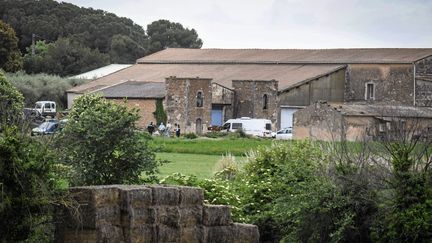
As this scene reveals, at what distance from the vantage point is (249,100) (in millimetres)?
86438

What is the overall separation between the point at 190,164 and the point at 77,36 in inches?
3774

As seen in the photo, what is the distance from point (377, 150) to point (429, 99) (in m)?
59.2

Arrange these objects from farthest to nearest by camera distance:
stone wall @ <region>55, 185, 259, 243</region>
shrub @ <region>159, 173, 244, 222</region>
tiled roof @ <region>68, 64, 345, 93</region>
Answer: tiled roof @ <region>68, 64, 345, 93</region> < shrub @ <region>159, 173, 244, 222</region> < stone wall @ <region>55, 185, 259, 243</region>

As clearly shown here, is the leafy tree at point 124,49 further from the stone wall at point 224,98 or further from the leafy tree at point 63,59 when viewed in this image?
the stone wall at point 224,98

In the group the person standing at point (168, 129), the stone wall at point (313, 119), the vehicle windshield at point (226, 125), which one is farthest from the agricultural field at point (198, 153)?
the vehicle windshield at point (226, 125)

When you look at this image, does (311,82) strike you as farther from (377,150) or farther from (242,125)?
(377,150)

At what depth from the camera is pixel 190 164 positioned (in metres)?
44.3

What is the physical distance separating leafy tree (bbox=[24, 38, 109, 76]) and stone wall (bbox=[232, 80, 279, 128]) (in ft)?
114

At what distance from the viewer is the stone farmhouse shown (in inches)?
3287

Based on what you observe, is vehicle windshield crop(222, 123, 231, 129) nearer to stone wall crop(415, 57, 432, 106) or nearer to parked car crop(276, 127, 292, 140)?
parked car crop(276, 127, 292, 140)

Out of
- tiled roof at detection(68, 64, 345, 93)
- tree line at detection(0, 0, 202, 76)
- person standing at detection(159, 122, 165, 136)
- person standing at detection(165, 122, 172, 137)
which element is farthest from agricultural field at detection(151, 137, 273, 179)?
tree line at detection(0, 0, 202, 76)

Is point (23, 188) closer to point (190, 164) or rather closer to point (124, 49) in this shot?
point (190, 164)

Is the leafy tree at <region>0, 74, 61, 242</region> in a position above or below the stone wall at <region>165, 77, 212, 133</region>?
below

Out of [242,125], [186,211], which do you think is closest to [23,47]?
[242,125]
